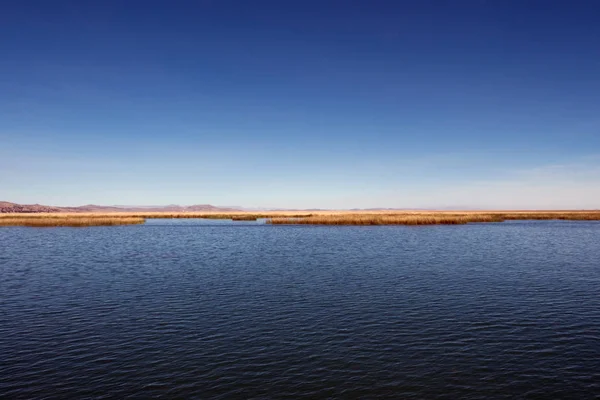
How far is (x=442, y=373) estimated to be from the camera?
11.8m

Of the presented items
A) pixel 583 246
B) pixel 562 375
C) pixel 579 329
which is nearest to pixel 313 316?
pixel 562 375

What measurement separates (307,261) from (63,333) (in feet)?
65.6

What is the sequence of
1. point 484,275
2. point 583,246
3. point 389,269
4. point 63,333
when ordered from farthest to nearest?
point 583,246 → point 389,269 → point 484,275 → point 63,333

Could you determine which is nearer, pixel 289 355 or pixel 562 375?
pixel 562 375

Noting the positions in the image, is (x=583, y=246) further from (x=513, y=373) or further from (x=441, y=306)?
(x=513, y=373)

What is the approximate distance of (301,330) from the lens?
15727 mm

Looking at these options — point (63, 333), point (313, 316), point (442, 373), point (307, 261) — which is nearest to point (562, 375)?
point (442, 373)

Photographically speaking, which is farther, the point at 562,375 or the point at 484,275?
the point at 484,275

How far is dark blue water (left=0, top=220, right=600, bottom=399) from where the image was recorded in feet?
36.8

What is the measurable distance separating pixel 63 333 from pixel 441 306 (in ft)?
53.2

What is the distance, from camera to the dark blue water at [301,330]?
11.2m

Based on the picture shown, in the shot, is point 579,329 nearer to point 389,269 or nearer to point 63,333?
point 389,269

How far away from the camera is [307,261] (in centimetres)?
3288

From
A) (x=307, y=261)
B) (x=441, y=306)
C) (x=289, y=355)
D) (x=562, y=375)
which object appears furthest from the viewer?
(x=307, y=261)
